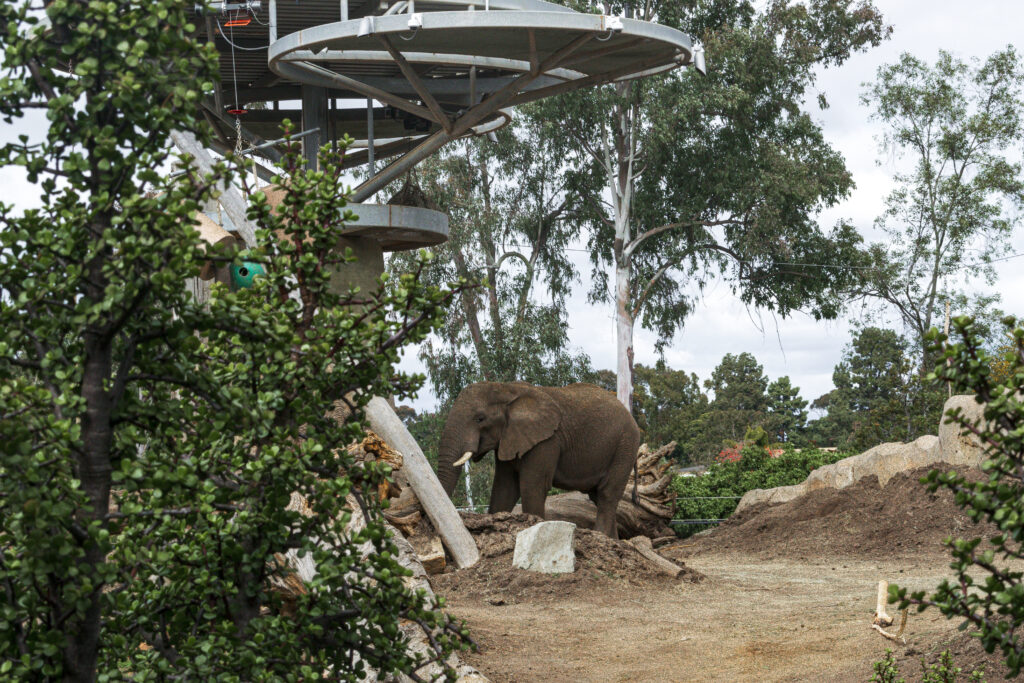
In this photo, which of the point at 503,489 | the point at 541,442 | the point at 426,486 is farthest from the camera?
the point at 503,489

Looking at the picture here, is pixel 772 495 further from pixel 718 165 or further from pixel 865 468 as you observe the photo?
pixel 718 165

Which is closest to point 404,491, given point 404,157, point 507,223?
point 404,157

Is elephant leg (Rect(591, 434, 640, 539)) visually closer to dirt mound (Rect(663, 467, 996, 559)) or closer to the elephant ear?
dirt mound (Rect(663, 467, 996, 559))

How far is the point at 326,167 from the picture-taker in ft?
9.71

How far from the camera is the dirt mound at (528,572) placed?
9484 mm

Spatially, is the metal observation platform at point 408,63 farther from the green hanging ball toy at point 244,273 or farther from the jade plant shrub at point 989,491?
the jade plant shrub at point 989,491

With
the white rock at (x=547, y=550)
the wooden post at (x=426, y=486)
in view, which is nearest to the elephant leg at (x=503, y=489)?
the wooden post at (x=426, y=486)

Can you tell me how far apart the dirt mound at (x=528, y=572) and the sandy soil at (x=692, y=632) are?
0.09 m

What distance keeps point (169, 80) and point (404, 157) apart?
10.2 m

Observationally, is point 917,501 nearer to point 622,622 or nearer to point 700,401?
point 622,622

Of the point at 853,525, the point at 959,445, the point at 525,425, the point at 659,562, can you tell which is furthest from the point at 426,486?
the point at 959,445

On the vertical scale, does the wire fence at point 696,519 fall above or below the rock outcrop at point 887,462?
below

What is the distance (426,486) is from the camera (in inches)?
388

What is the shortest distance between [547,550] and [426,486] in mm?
1210
